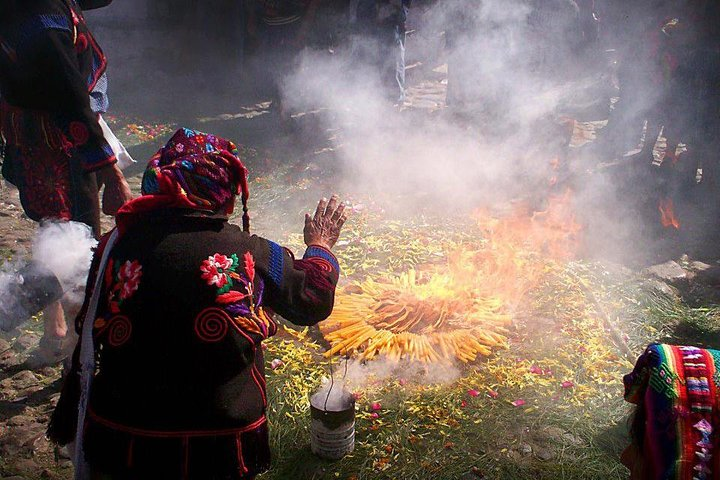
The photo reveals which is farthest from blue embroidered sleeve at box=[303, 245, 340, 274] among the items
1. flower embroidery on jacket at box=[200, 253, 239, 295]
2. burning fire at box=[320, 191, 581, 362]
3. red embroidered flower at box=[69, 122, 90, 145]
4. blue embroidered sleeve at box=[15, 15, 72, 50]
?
blue embroidered sleeve at box=[15, 15, 72, 50]

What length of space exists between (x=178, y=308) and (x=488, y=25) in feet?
31.0

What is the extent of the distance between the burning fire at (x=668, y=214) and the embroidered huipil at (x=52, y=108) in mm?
6479

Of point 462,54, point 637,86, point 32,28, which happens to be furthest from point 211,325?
point 462,54

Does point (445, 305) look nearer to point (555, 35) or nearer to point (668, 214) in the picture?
point (668, 214)

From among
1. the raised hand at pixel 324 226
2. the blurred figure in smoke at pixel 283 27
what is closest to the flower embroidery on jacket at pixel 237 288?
the raised hand at pixel 324 226

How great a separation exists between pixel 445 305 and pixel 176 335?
9.98 feet

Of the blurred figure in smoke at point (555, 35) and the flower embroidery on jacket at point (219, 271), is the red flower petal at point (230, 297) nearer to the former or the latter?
the flower embroidery on jacket at point (219, 271)

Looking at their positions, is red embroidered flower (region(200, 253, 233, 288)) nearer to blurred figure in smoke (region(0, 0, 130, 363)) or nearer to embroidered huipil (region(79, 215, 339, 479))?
embroidered huipil (region(79, 215, 339, 479))

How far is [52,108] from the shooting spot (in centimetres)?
350

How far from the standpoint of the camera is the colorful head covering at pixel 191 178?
7.27ft

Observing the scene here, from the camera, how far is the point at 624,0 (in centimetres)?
1154

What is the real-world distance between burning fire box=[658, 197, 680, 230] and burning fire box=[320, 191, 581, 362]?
5.76 ft

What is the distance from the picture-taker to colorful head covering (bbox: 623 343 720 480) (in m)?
1.88

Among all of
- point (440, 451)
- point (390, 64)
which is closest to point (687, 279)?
point (440, 451)
